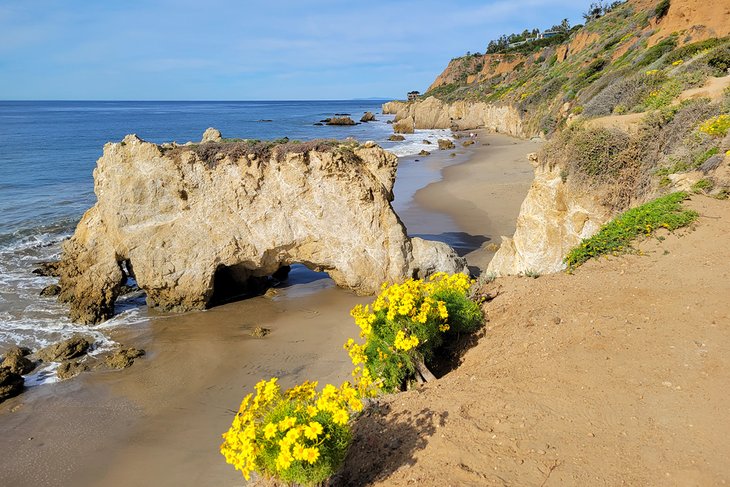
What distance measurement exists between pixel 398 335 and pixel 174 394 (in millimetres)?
6621

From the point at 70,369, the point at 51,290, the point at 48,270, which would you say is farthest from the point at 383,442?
the point at 48,270

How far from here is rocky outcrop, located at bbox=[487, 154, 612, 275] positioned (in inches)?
444

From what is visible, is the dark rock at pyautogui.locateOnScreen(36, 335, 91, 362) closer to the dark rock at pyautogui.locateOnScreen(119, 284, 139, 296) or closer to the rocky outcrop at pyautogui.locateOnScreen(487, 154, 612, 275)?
the dark rock at pyautogui.locateOnScreen(119, 284, 139, 296)

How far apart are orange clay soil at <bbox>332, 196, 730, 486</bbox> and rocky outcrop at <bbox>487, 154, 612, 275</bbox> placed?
332cm

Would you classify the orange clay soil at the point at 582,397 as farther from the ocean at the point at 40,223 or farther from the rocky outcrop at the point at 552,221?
the ocean at the point at 40,223

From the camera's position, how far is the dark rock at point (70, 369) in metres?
11.2

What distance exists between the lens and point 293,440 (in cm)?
394

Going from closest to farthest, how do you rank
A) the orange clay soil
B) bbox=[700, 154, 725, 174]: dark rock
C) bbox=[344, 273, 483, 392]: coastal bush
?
the orange clay soil < bbox=[344, 273, 483, 392]: coastal bush < bbox=[700, 154, 725, 174]: dark rock

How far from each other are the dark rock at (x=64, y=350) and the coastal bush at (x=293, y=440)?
9.65 m

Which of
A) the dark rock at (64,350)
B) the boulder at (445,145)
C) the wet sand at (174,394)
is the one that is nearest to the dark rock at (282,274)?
the wet sand at (174,394)

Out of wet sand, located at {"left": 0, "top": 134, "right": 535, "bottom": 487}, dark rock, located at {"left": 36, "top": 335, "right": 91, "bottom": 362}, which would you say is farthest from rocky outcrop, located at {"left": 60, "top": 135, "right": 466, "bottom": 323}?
dark rock, located at {"left": 36, "top": 335, "right": 91, "bottom": 362}

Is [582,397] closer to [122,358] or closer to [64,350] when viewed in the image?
[122,358]

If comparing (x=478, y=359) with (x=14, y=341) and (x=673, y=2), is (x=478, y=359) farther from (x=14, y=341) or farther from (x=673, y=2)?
(x=673, y=2)

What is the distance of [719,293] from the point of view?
696 centimetres
